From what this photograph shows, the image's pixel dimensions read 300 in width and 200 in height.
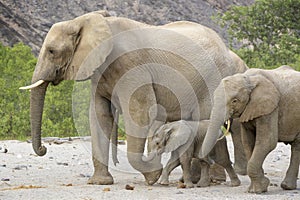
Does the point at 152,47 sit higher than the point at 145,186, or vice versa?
the point at 152,47

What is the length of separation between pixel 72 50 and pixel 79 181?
1906 mm

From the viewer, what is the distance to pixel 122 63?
870cm

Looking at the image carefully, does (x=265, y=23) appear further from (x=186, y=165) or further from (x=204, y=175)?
(x=186, y=165)

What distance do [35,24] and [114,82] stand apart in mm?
35146

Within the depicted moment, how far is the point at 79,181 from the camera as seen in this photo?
31.5 feet

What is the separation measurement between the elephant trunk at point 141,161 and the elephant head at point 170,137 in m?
0.09

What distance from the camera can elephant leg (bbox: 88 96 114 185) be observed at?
918 centimetres

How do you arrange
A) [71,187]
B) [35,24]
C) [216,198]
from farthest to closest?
[35,24] → [71,187] → [216,198]

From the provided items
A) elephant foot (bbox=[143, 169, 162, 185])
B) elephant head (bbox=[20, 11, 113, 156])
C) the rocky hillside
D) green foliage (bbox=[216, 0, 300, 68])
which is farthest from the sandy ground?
the rocky hillside

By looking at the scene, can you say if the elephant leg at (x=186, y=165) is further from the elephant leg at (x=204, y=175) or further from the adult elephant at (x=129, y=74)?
the adult elephant at (x=129, y=74)

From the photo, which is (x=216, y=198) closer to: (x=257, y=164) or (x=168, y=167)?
(x=257, y=164)

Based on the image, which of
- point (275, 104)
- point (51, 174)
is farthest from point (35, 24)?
point (275, 104)

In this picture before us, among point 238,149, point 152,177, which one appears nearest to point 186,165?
point 152,177

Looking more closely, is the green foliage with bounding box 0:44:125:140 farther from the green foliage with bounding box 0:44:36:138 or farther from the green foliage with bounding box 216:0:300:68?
the green foliage with bounding box 216:0:300:68
